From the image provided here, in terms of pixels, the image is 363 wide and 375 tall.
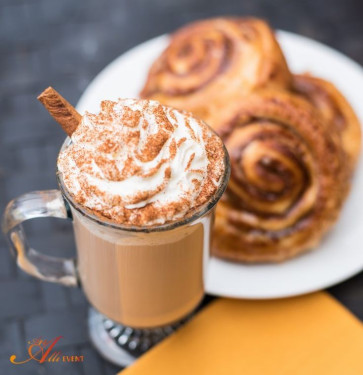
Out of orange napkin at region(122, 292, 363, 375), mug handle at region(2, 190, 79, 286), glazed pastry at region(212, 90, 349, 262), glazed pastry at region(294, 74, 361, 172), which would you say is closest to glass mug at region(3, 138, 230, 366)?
mug handle at region(2, 190, 79, 286)

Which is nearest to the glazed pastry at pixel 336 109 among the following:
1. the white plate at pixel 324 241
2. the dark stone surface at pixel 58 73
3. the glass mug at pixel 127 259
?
the white plate at pixel 324 241

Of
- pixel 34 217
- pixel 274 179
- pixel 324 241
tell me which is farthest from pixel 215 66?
pixel 34 217

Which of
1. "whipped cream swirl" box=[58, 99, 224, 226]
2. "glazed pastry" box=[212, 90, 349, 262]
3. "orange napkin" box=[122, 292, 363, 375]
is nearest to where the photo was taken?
Answer: "whipped cream swirl" box=[58, 99, 224, 226]

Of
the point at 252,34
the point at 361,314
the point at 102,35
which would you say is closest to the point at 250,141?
the point at 252,34

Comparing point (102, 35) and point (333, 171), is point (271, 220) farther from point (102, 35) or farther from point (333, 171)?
point (102, 35)

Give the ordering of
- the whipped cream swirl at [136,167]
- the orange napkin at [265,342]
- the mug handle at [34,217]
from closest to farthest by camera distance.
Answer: the whipped cream swirl at [136,167]
the mug handle at [34,217]
the orange napkin at [265,342]

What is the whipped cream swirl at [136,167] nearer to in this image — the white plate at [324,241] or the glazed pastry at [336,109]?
the white plate at [324,241]

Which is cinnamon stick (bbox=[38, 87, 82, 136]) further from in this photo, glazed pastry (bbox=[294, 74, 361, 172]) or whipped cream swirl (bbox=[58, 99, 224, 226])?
glazed pastry (bbox=[294, 74, 361, 172])
